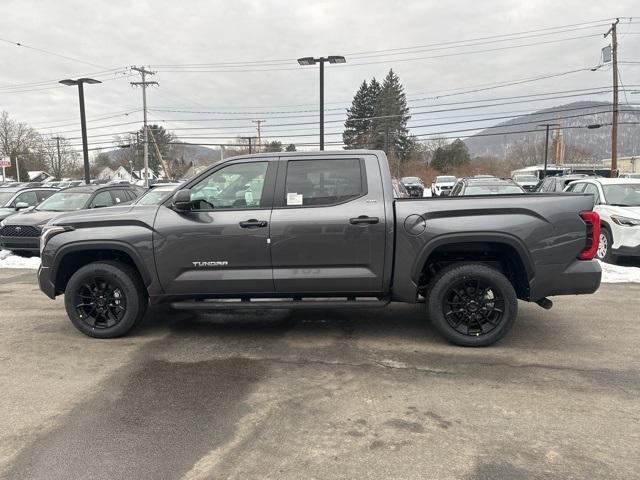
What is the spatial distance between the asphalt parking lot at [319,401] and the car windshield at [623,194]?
5.00 m

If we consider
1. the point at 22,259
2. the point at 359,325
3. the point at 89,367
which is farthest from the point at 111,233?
the point at 22,259

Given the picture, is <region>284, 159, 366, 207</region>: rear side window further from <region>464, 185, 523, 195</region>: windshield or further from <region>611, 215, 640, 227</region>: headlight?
<region>464, 185, 523, 195</region>: windshield

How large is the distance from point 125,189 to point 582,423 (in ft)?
39.4

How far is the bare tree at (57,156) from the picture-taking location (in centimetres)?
8183

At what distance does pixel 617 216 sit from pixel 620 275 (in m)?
1.53

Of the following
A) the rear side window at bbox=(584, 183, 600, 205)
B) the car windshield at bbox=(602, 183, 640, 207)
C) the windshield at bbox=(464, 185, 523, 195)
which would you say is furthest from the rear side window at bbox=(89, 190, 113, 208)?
the car windshield at bbox=(602, 183, 640, 207)

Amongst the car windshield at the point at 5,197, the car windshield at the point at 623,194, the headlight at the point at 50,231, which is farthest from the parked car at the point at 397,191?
the car windshield at the point at 5,197

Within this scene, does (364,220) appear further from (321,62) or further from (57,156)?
(57,156)

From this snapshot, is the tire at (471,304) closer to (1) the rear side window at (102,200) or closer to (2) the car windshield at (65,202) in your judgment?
(1) the rear side window at (102,200)

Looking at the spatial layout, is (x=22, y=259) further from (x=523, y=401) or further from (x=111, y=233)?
(x=523, y=401)

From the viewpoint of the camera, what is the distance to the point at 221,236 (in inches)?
188

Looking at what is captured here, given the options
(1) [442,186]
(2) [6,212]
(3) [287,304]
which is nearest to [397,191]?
(3) [287,304]

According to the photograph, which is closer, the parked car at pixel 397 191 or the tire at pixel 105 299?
the tire at pixel 105 299

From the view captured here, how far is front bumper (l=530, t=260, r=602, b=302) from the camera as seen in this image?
459cm
